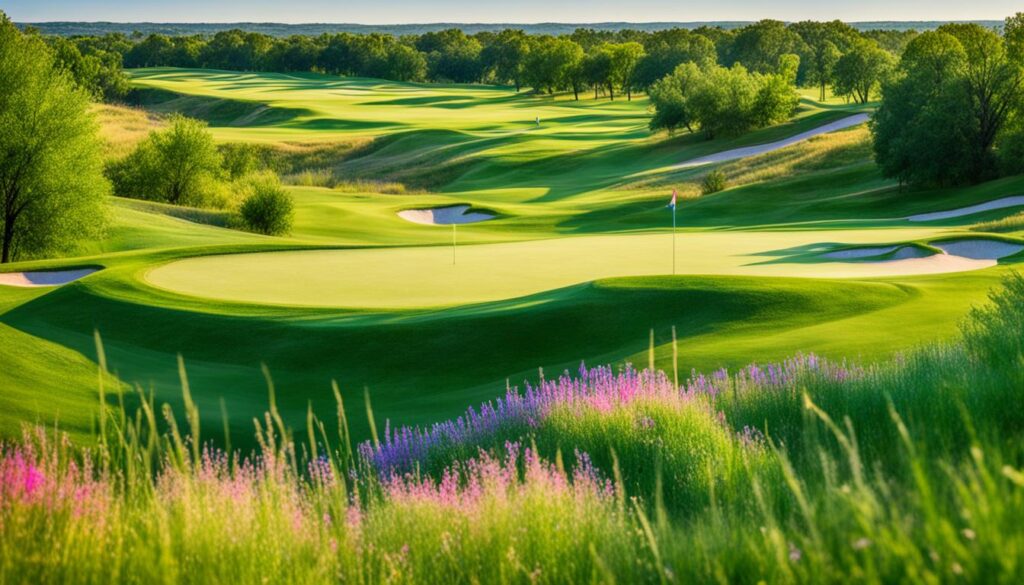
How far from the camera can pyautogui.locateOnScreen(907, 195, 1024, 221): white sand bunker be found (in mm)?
36594

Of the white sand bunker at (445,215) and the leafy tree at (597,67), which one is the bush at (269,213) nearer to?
the white sand bunker at (445,215)

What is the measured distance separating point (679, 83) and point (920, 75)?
3178 centimetres

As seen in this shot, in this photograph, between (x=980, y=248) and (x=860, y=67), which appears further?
(x=860, y=67)

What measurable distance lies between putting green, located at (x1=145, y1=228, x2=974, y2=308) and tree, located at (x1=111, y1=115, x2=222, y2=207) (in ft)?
80.2

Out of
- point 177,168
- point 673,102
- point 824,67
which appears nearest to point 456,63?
point 824,67

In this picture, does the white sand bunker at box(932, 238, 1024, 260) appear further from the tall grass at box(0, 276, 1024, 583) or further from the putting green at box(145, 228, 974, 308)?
the tall grass at box(0, 276, 1024, 583)

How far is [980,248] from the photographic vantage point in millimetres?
24156

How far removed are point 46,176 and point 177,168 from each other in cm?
1432

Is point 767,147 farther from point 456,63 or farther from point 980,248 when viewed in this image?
point 456,63

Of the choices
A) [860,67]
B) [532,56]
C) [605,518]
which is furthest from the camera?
Answer: [532,56]

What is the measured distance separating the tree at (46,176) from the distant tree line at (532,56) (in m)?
51.2

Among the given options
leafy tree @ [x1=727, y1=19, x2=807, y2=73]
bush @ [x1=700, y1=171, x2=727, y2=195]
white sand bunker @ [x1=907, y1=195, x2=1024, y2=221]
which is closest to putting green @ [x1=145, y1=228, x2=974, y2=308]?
white sand bunker @ [x1=907, y1=195, x2=1024, y2=221]

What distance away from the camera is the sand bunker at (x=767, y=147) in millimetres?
62250

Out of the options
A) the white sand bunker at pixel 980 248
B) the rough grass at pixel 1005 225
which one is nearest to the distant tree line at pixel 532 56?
the rough grass at pixel 1005 225
